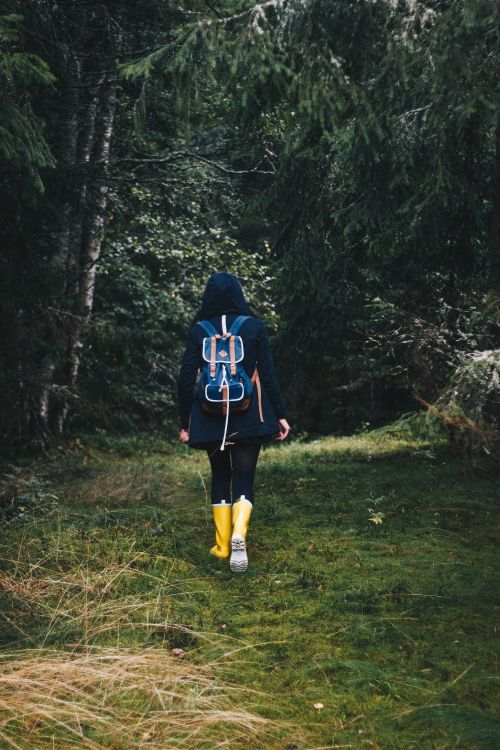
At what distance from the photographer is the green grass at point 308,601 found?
331 cm

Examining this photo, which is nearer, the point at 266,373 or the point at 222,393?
the point at 222,393

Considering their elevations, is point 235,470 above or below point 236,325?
below

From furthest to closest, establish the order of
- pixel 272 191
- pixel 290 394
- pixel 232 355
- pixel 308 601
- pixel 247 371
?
pixel 290 394 → pixel 272 191 → pixel 247 371 → pixel 232 355 → pixel 308 601

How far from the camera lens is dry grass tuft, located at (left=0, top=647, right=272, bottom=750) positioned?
3043mm

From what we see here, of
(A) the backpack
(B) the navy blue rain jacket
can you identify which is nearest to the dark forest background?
(B) the navy blue rain jacket

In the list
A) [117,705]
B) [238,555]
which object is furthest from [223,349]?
[117,705]

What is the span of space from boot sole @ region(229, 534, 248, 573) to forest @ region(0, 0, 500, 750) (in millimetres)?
119

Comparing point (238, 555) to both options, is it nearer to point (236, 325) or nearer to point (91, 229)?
point (236, 325)

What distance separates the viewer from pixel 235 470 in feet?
18.4

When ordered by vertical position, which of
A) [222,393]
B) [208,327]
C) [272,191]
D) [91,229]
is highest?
[91,229]

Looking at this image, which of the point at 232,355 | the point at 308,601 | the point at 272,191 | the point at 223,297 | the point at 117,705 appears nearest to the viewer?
the point at 117,705

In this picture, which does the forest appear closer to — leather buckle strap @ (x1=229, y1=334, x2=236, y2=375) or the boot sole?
the boot sole

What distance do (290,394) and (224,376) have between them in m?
7.73

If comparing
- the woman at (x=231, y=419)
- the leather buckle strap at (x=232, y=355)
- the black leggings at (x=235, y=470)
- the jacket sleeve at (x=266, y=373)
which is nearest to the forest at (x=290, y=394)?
the woman at (x=231, y=419)
